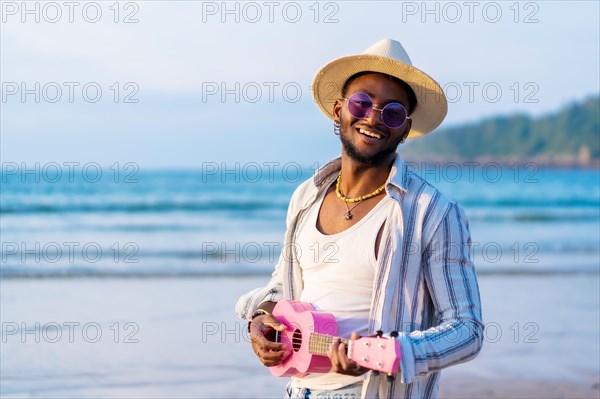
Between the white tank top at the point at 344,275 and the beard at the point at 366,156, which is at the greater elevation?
the beard at the point at 366,156

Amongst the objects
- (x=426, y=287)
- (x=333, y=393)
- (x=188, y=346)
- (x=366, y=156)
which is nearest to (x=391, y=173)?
(x=366, y=156)

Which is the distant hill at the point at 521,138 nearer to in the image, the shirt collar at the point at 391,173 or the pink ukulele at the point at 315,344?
the shirt collar at the point at 391,173

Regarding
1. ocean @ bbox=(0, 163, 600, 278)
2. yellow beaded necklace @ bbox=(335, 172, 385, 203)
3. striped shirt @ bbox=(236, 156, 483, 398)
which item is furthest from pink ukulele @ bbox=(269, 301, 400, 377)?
ocean @ bbox=(0, 163, 600, 278)

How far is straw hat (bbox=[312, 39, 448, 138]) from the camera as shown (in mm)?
2986

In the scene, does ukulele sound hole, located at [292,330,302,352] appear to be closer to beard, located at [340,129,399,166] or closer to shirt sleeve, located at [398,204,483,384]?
shirt sleeve, located at [398,204,483,384]

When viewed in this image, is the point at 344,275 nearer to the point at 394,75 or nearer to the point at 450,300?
the point at 450,300

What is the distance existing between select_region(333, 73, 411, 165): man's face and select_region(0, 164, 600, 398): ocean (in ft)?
11.2

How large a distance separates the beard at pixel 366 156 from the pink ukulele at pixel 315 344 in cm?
46

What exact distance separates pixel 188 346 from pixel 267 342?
4.29m

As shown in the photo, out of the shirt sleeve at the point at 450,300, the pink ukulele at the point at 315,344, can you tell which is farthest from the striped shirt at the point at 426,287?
the pink ukulele at the point at 315,344

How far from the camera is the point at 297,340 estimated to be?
3008 mm

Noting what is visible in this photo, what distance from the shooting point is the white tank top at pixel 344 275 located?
2.84 m

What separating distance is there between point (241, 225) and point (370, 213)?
15605 mm

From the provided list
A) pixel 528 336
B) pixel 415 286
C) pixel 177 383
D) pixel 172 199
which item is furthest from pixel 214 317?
pixel 172 199
